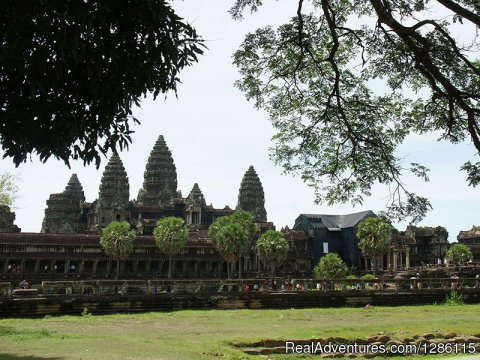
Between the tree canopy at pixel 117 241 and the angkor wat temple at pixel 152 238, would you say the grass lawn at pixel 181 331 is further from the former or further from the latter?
the angkor wat temple at pixel 152 238

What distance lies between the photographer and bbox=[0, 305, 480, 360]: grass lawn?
12.3 meters

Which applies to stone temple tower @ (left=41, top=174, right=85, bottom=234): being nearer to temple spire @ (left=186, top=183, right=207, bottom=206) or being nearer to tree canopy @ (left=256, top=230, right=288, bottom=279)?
temple spire @ (left=186, top=183, right=207, bottom=206)

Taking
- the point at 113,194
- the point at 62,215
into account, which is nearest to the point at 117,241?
the point at 113,194

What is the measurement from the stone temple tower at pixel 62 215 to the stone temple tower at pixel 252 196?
28.4 metres

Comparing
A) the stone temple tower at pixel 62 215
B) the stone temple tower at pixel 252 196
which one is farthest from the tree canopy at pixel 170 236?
the stone temple tower at pixel 252 196

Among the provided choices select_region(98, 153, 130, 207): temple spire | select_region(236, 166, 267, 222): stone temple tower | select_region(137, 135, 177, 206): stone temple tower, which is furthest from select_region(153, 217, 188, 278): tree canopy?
select_region(236, 166, 267, 222): stone temple tower

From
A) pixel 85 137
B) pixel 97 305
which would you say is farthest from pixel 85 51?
pixel 97 305

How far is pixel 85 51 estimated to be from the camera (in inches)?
326

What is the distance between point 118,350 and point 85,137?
5.70 m

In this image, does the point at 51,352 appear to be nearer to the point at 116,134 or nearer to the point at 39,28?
the point at 116,134

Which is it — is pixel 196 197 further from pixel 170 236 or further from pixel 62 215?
pixel 170 236

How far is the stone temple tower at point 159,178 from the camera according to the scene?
307 feet

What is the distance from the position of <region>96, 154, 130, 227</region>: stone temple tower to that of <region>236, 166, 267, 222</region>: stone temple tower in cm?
2080

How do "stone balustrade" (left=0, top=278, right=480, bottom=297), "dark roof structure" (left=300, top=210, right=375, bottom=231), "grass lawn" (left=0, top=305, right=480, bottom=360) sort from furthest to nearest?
"dark roof structure" (left=300, top=210, right=375, bottom=231) < "stone balustrade" (left=0, top=278, right=480, bottom=297) < "grass lawn" (left=0, top=305, right=480, bottom=360)
